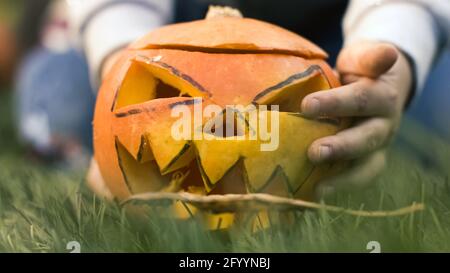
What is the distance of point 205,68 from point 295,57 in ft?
0.36

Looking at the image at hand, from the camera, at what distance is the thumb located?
71 cm

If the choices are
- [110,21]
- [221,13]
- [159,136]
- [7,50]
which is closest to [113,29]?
[110,21]

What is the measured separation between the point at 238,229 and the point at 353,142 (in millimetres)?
173

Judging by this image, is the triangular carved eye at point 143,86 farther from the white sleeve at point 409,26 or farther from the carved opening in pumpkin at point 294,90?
the white sleeve at point 409,26

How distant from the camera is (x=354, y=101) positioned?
29.2 inches

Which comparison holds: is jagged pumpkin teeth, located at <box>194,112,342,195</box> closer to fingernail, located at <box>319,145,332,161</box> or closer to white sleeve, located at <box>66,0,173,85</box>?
fingernail, located at <box>319,145,332,161</box>

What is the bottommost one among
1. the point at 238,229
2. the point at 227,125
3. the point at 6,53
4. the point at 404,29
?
the point at 238,229

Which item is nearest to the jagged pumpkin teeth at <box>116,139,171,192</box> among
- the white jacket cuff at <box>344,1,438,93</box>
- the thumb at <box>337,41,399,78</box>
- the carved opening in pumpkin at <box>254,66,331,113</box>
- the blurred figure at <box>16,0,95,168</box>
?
the carved opening in pumpkin at <box>254,66,331,113</box>

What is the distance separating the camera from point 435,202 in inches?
30.7

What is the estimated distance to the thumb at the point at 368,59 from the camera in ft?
2.34

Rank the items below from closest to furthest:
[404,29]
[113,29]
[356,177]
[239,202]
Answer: [239,202]
[356,177]
[404,29]
[113,29]

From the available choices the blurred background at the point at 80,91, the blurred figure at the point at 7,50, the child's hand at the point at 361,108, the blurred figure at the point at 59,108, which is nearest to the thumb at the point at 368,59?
the child's hand at the point at 361,108

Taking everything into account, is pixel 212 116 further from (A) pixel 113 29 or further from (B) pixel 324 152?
(A) pixel 113 29
